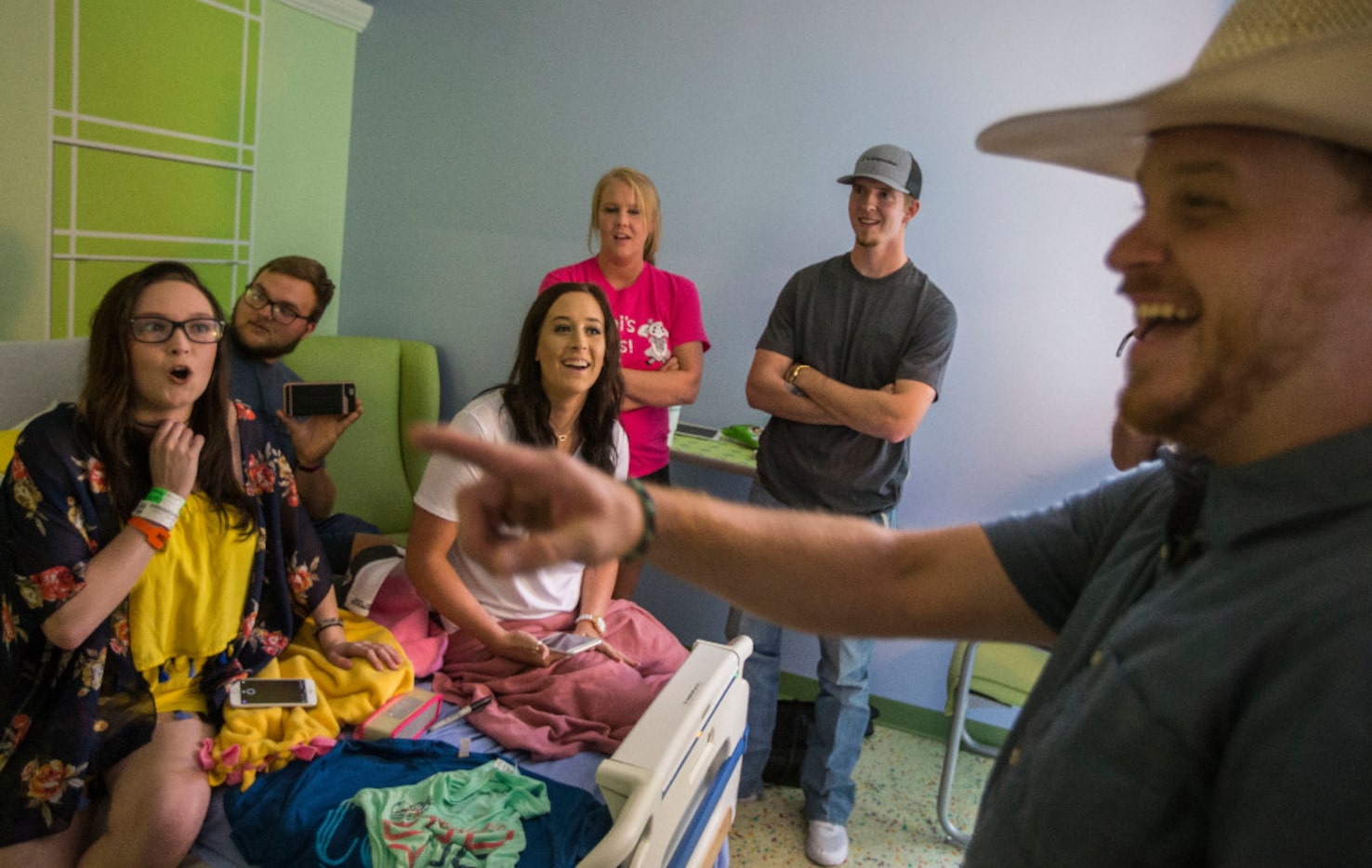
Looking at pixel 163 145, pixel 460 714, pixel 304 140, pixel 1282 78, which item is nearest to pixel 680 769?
pixel 460 714

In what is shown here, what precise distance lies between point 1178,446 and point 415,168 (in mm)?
3553

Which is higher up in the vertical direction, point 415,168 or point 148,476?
point 415,168

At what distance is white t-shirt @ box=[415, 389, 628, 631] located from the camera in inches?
80.8

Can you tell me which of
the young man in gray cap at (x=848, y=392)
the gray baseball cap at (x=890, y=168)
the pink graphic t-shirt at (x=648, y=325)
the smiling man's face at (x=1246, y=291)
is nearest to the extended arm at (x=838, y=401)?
the young man in gray cap at (x=848, y=392)

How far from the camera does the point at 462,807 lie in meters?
1.60

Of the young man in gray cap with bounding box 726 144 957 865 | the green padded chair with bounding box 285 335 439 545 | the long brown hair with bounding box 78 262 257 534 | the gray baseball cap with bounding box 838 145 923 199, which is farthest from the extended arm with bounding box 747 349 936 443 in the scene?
the green padded chair with bounding box 285 335 439 545

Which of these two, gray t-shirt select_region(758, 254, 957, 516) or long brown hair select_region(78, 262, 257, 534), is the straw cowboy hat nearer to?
long brown hair select_region(78, 262, 257, 534)

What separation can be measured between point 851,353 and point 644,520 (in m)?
1.85

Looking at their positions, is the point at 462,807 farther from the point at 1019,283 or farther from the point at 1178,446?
the point at 1019,283

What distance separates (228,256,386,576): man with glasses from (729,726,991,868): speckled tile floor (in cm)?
136

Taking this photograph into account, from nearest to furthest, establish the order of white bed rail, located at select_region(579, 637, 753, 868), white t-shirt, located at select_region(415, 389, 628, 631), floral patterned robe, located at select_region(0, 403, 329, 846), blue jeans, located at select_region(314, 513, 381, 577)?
white bed rail, located at select_region(579, 637, 753, 868) → floral patterned robe, located at select_region(0, 403, 329, 846) → white t-shirt, located at select_region(415, 389, 628, 631) → blue jeans, located at select_region(314, 513, 381, 577)

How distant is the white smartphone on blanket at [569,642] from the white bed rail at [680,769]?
259 mm

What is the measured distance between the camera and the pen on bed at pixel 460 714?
1892 millimetres

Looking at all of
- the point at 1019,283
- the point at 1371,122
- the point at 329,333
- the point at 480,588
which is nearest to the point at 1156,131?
the point at 1371,122
